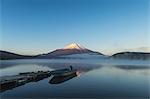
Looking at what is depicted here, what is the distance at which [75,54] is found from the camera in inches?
130

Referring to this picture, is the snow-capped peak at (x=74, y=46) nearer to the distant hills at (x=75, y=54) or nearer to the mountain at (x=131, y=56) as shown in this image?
the distant hills at (x=75, y=54)

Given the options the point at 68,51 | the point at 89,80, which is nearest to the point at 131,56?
the point at 89,80

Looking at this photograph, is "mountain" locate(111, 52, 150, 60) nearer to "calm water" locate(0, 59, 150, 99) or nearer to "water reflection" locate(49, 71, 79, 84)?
"calm water" locate(0, 59, 150, 99)

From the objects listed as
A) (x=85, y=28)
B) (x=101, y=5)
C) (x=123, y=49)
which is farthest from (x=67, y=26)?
(x=123, y=49)

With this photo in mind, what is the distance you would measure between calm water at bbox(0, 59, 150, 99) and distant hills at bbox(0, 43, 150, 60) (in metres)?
0.05

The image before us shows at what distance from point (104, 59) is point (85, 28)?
357mm

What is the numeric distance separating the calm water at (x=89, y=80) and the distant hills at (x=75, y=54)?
0.17 ft

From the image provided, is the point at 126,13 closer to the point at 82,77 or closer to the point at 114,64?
the point at 114,64

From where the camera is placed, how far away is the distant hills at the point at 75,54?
10.3 ft

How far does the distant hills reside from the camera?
123 inches

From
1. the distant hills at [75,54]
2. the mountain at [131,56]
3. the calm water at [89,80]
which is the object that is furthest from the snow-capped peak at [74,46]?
the mountain at [131,56]

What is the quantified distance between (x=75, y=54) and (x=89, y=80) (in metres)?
0.29

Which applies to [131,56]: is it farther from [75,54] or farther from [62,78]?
[62,78]

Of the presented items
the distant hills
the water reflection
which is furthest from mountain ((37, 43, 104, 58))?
the water reflection
